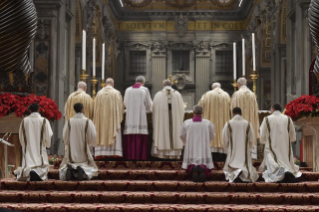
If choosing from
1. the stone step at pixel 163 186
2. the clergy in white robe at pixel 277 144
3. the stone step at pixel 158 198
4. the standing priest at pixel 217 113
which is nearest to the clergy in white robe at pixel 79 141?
the stone step at pixel 163 186

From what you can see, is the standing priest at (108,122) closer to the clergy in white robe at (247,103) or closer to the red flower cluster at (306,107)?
the clergy in white robe at (247,103)

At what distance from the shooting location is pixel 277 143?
910 cm

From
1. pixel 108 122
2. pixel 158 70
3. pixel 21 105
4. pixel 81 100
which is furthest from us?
pixel 158 70

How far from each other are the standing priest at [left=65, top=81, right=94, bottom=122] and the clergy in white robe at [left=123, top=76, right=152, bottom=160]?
0.89 m

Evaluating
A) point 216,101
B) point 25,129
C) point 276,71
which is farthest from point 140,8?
point 25,129

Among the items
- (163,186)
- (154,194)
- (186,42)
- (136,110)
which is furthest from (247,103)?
(186,42)

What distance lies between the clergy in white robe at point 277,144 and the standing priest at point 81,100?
3711 millimetres

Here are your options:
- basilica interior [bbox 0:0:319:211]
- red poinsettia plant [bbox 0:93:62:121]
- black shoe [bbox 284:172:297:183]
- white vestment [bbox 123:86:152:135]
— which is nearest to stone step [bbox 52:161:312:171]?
white vestment [bbox 123:86:152:135]

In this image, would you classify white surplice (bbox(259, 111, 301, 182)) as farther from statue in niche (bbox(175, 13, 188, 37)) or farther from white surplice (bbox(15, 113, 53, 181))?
statue in niche (bbox(175, 13, 188, 37))

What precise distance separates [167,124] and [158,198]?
2.84m

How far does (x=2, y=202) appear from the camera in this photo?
7445mm

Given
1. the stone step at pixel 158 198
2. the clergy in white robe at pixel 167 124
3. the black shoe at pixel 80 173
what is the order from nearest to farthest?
the stone step at pixel 158 198 < the black shoe at pixel 80 173 < the clergy in white robe at pixel 167 124

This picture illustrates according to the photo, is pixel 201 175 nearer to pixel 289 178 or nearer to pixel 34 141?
pixel 289 178

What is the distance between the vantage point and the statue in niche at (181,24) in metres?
27.9
